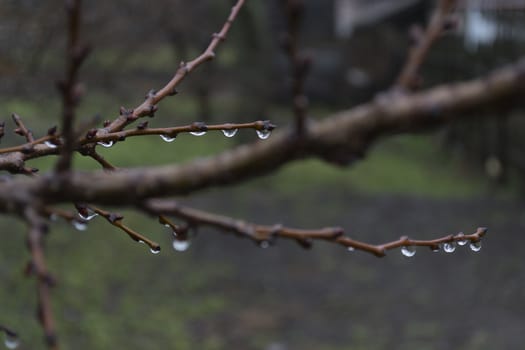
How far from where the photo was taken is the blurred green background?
608cm

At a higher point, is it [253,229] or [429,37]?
[429,37]

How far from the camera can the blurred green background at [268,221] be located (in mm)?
6078

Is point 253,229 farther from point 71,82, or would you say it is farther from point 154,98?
point 154,98

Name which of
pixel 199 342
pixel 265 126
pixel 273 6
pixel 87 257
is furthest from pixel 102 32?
pixel 265 126

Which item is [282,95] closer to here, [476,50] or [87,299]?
[476,50]

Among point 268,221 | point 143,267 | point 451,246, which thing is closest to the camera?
point 451,246

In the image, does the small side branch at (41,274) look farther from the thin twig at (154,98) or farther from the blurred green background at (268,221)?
the blurred green background at (268,221)

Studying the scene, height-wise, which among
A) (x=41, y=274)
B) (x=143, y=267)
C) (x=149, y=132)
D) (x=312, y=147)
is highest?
(x=143, y=267)

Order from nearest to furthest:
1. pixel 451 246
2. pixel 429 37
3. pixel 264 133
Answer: pixel 429 37 → pixel 264 133 → pixel 451 246

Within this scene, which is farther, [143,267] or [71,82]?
[143,267]

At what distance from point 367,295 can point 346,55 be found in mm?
7066

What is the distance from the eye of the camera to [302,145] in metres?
1.00

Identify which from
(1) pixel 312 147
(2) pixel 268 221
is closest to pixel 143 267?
(2) pixel 268 221

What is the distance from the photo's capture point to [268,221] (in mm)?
9000
